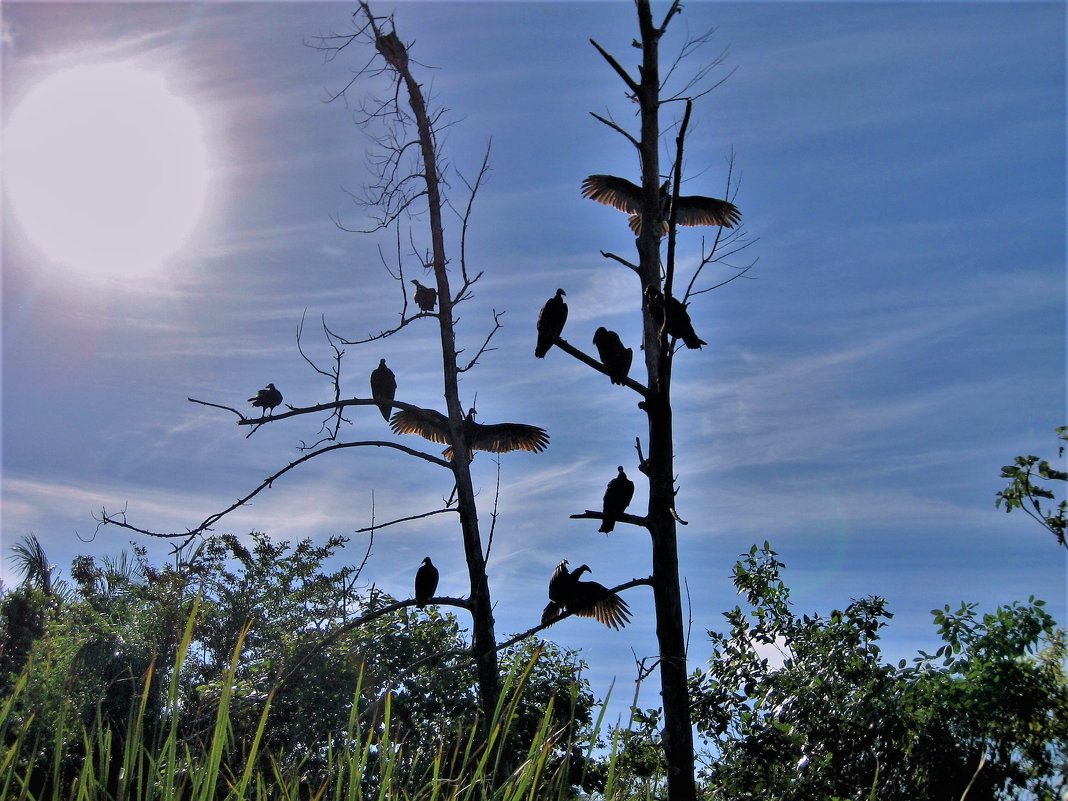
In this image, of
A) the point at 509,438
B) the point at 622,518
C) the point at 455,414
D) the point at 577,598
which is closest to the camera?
the point at 622,518

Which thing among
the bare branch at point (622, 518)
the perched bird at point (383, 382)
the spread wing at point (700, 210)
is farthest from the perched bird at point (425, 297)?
the bare branch at point (622, 518)

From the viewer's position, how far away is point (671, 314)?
4.68 metres

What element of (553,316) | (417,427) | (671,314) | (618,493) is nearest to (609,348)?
(553,316)

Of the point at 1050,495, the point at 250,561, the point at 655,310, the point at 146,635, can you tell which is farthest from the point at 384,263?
the point at 146,635

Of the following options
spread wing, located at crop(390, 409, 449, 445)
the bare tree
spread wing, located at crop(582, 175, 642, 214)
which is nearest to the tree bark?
the bare tree

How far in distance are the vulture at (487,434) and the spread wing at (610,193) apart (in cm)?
234

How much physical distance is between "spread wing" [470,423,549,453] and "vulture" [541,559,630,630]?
2.20m

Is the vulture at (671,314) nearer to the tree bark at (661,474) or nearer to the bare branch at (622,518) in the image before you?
the tree bark at (661,474)

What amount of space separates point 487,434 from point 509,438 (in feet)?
1.15

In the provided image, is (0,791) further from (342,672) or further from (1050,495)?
(342,672)

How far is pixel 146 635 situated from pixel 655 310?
43.8 feet

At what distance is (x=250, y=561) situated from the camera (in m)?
14.4

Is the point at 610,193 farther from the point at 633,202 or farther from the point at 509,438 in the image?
the point at 509,438

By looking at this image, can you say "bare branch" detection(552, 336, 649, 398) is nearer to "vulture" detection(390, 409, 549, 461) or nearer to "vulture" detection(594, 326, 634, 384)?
"vulture" detection(594, 326, 634, 384)
